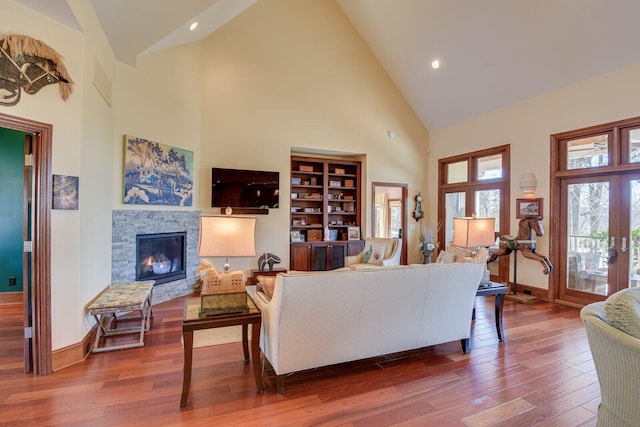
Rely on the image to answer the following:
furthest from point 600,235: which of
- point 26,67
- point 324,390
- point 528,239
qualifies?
point 26,67

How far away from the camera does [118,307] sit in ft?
9.94

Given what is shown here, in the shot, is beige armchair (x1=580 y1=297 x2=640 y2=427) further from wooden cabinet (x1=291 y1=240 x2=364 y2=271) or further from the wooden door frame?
wooden cabinet (x1=291 y1=240 x2=364 y2=271)

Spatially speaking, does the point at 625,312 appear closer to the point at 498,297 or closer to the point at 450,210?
the point at 498,297

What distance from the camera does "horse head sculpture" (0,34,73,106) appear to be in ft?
7.75

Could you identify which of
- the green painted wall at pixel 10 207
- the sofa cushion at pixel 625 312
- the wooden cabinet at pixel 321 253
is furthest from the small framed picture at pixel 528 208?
the green painted wall at pixel 10 207

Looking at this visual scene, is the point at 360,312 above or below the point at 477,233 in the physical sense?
below

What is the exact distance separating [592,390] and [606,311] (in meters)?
1.41

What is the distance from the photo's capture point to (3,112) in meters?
2.35

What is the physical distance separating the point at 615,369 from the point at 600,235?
165 inches

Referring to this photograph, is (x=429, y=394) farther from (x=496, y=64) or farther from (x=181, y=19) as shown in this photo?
(x=496, y=64)

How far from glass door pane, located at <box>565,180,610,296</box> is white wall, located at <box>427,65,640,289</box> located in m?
0.29

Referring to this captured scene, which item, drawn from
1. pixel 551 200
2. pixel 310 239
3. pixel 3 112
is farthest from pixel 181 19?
pixel 551 200

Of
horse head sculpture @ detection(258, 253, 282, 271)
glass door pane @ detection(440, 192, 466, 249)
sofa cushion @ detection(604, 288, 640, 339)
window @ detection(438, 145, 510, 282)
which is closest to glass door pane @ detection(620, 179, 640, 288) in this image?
window @ detection(438, 145, 510, 282)

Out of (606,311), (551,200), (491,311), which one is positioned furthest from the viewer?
(551,200)
